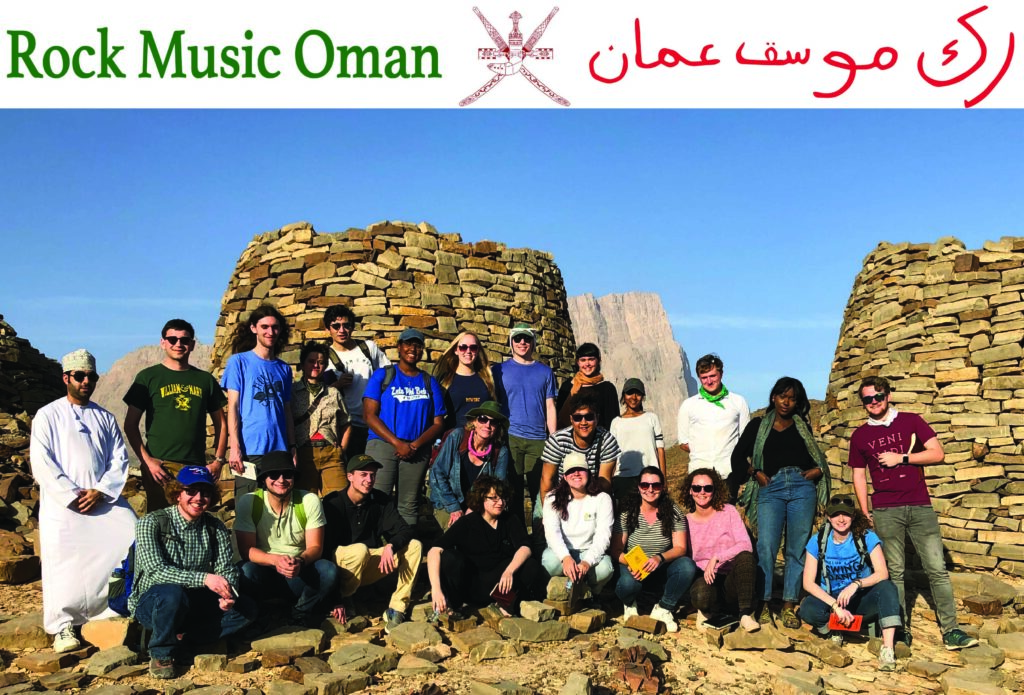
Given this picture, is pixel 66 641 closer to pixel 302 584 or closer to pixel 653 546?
pixel 302 584

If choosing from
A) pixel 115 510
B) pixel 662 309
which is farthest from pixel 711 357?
pixel 662 309

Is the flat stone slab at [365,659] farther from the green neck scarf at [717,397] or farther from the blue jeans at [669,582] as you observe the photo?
the green neck scarf at [717,397]


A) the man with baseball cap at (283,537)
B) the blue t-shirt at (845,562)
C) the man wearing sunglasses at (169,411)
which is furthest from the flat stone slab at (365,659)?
the blue t-shirt at (845,562)

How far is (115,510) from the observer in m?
6.08

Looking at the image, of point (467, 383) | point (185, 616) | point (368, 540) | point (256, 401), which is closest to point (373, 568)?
point (368, 540)

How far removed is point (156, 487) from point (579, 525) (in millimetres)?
3263

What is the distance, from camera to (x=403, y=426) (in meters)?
7.22

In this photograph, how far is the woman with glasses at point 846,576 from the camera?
6.34 m

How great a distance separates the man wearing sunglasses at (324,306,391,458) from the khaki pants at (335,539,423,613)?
60.3 inches

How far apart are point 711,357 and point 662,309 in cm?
9288

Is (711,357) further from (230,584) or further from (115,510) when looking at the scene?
(115,510)

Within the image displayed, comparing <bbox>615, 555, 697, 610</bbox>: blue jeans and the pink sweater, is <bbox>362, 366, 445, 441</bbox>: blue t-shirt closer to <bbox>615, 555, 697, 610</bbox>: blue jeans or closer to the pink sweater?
<bbox>615, 555, 697, 610</bbox>: blue jeans

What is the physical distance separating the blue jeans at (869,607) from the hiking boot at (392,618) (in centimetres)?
309

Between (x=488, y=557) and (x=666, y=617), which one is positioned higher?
(x=488, y=557)
